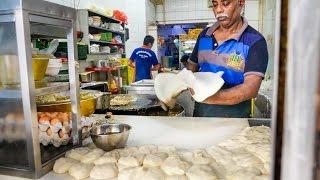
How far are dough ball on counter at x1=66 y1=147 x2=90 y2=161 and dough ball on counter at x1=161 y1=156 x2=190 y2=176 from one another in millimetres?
434

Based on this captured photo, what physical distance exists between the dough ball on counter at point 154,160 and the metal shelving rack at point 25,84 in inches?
18.2

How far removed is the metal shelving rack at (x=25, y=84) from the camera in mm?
1117

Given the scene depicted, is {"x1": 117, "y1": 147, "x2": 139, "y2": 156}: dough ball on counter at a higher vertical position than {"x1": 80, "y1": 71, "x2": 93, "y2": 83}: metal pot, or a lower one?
lower

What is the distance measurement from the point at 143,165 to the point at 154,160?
57 millimetres

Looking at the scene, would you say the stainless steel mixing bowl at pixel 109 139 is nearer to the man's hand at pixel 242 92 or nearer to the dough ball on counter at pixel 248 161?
the dough ball on counter at pixel 248 161

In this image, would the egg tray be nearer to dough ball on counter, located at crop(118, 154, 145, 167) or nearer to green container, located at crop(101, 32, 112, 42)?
dough ball on counter, located at crop(118, 154, 145, 167)

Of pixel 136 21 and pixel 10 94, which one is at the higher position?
pixel 136 21

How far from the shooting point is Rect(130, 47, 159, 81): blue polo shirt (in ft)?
17.8

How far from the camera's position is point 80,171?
1198 millimetres

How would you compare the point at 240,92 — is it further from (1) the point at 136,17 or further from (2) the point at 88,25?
(1) the point at 136,17

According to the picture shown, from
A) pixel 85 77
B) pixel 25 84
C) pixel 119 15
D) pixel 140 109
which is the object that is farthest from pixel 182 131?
pixel 119 15

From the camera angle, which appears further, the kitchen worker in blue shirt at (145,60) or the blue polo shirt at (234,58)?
the kitchen worker in blue shirt at (145,60)

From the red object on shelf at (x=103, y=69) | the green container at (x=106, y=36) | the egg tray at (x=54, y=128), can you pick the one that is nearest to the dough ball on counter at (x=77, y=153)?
the egg tray at (x=54, y=128)

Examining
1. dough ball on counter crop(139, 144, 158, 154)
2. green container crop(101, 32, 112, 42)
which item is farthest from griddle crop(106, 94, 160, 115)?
green container crop(101, 32, 112, 42)
